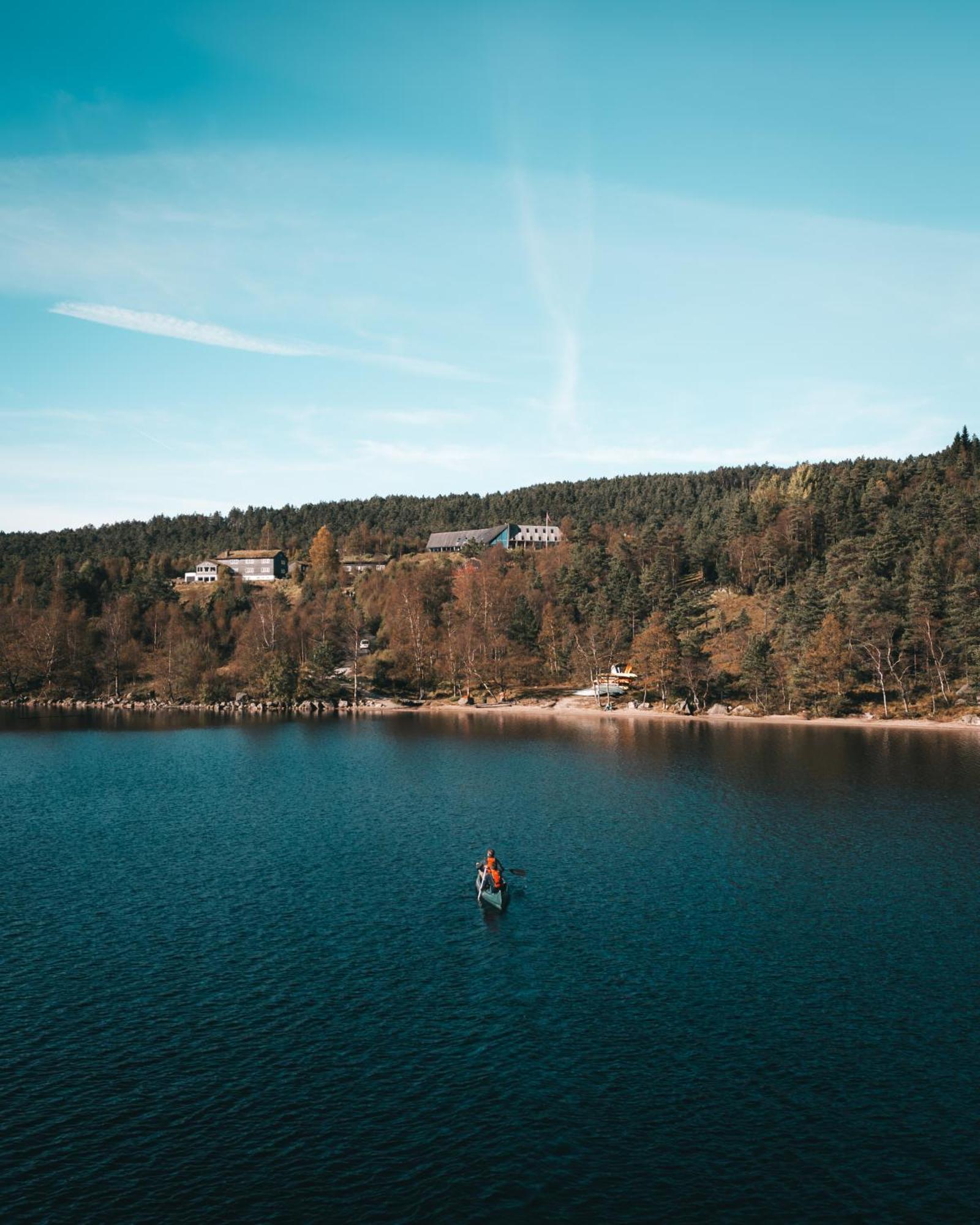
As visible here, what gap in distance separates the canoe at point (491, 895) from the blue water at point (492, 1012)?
2.45 feet

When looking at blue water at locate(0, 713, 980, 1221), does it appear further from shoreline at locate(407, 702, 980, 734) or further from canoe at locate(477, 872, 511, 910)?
shoreline at locate(407, 702, 980, 734)

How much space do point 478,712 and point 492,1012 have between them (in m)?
123

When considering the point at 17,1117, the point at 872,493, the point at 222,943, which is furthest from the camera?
the point at 872,493

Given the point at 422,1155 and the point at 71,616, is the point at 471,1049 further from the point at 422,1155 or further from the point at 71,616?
the point at 71,616

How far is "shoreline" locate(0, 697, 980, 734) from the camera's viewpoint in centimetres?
12788

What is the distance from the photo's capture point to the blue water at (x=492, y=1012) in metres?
27.0

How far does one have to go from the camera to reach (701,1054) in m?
34.2

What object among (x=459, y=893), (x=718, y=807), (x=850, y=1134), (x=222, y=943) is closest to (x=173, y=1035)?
(x=222, y=943)

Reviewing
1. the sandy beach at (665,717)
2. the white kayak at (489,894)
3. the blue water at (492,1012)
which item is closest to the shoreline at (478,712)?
the sandy beach at (665,717)

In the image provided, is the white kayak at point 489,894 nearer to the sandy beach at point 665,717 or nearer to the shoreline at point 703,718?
the shoreline at point 703,718

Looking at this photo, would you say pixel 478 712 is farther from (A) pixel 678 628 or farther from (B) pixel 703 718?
(B) pixel 703 718

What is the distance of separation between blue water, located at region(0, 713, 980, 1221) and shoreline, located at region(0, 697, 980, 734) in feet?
175

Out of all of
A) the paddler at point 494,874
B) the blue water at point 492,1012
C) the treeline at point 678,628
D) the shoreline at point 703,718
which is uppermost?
the treeline at point 678,628

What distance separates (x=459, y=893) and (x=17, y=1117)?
2750 centimetres
